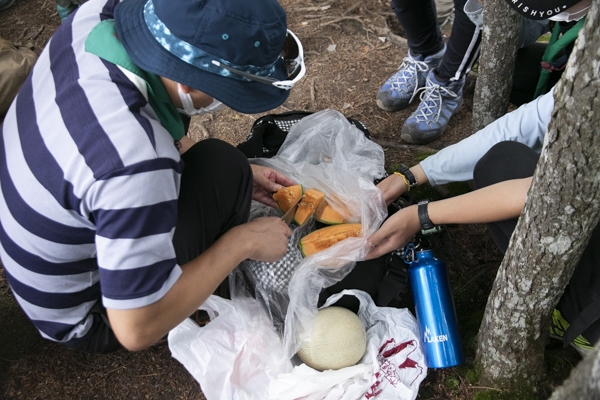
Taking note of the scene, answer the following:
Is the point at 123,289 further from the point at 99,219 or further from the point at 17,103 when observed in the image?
the point at 17,103

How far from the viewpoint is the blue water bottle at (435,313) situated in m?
1.78

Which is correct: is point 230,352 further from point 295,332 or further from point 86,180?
point 86,180

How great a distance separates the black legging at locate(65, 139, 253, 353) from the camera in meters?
1.64

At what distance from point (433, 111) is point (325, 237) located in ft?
3.99

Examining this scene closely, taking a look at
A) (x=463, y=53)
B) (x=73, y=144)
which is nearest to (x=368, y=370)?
(x=73, y=144)

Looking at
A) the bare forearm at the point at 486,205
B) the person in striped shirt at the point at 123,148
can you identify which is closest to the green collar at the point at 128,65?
the person in striped shirt at the point at 123,148

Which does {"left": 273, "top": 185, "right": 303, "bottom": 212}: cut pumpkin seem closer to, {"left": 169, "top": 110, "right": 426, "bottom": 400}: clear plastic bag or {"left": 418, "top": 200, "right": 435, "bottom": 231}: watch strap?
{"left": 169, "top": 110, "right": 426, "bottom": 400}: clear plastic bag

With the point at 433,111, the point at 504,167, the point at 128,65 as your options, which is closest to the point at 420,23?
the point at 433,111

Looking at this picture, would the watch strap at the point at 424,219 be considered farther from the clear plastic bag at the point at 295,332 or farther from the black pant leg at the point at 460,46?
the black pant leg at the point at 460,46

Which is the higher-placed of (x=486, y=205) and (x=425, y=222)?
(x=486, y=205)

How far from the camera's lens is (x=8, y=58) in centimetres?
312

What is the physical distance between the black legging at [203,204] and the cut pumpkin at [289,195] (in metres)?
0.29

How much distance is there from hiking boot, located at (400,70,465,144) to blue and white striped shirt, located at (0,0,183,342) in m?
1.79

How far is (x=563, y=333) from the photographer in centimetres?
186
